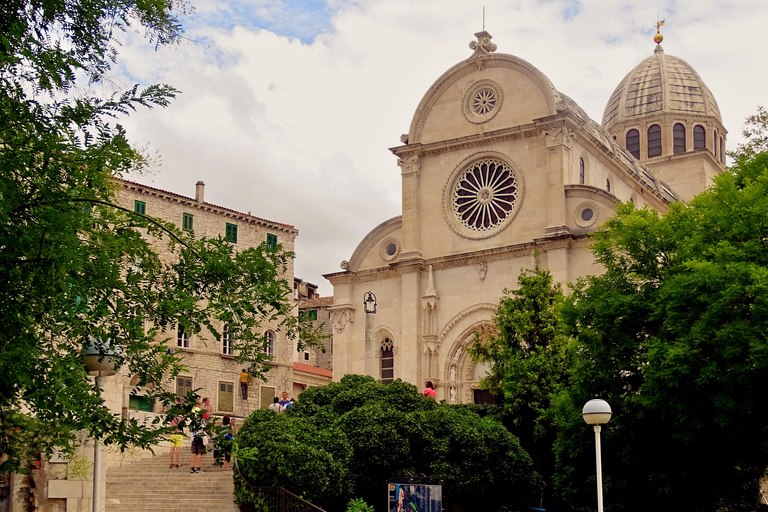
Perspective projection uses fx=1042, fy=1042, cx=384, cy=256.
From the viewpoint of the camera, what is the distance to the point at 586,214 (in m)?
39.2

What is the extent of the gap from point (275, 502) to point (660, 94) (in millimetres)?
45620

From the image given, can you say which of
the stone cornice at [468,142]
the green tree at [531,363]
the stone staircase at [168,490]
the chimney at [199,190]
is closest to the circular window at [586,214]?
the stone cornice at [468,142]

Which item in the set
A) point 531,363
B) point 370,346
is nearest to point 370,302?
point 370,346

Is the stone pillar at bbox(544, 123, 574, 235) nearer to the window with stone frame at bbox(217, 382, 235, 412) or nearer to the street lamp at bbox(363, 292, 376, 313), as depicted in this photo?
the street lamp at bbox(363, 292, 376, 313)

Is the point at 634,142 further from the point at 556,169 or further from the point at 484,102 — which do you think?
the point at 556,169

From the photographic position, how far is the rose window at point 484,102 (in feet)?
140

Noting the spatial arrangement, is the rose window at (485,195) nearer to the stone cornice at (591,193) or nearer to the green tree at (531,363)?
the stone cornice at (591,193)

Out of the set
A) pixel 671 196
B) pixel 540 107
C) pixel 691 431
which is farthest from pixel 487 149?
pixel 691 431

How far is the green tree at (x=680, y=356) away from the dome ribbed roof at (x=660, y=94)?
35.2 metres

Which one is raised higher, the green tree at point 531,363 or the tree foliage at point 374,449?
the green tree at point 531,363

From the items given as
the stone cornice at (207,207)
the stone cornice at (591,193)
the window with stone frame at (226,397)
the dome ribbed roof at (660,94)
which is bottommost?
the window with stone frame at (226,397)

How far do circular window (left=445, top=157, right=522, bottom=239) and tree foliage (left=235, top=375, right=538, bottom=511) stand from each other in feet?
50.9

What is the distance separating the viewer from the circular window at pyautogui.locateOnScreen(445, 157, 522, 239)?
41.5m

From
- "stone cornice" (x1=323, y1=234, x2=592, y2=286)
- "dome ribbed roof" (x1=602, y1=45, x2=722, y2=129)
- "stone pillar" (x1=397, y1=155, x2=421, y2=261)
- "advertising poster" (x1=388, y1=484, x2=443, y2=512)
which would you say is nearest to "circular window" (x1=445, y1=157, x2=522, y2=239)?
"stone cornice" (x1=323, y1=234, x2=592, y2=286)
